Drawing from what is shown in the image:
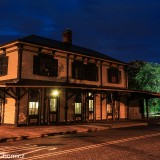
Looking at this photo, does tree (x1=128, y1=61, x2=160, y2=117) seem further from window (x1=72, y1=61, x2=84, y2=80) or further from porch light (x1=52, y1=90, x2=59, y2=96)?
porch light (x1=52, y1=90, x2=59, y2=96)

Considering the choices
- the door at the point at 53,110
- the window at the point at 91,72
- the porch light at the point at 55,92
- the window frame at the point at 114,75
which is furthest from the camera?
the window frame at the point at 114,75

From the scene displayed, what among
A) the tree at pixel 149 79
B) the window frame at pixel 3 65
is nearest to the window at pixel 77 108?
the window frame at pixel 3 65

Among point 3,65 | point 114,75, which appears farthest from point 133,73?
point 3,65

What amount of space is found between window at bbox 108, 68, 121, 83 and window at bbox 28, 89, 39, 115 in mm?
9178

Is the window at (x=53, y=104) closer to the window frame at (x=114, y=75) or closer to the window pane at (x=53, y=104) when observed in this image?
the window pane at (x=53, y=104)

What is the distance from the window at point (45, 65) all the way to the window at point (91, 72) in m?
3.69

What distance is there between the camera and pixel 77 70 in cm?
2312

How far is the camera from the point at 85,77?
2388 centimetres

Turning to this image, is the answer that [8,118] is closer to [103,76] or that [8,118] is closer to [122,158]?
[103,76]

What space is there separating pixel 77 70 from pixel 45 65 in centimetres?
369

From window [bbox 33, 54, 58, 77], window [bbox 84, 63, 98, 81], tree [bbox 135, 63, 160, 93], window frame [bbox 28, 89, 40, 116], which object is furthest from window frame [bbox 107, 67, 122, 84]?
tree [bbox 135, 63, 160, 93]

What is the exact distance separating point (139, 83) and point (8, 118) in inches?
990

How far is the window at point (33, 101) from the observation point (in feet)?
62.8

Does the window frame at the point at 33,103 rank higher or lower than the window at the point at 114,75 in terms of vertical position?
lower
